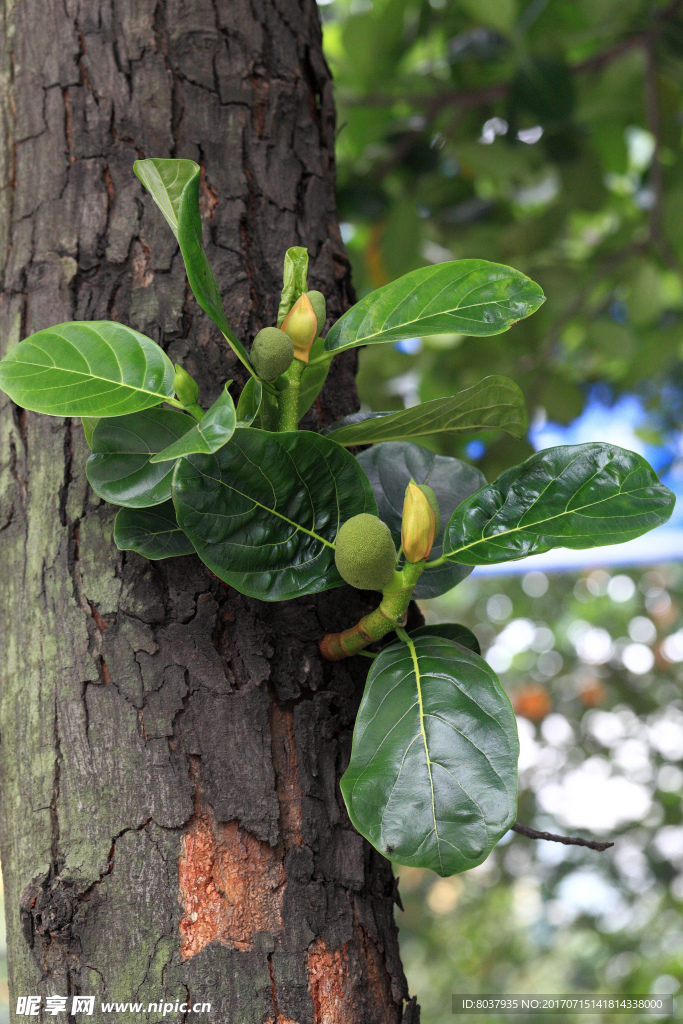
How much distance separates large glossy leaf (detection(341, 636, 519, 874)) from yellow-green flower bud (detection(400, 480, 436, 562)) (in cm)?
8

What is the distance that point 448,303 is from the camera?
501 mm

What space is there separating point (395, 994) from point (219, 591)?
0.30 metres

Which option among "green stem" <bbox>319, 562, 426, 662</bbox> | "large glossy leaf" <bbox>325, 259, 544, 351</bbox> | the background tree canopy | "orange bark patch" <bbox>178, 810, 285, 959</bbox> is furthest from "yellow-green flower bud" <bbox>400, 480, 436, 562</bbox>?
the background tree canopy

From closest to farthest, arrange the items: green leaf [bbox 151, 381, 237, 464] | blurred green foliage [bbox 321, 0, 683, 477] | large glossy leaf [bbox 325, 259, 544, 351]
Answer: green leaf [bbox 151, 381, 237, 464] → large glossy leaf [bbox 325, 259, 544, 351] → blurred green foliage [bbox 321, 0, 683, 477]

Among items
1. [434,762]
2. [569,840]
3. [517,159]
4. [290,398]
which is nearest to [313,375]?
[290,398]

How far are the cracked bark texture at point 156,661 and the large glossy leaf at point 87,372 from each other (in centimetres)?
11

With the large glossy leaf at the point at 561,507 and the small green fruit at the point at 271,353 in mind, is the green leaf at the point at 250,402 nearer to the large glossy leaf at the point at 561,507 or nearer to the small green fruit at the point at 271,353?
the small green fruit at the point at 271,353

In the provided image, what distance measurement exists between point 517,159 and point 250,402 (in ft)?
4.06

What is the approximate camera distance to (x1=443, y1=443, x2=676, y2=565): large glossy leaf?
0.46 metres

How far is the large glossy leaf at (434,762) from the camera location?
0.43 metres

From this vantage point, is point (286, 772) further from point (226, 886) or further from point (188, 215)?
point (188, 215)

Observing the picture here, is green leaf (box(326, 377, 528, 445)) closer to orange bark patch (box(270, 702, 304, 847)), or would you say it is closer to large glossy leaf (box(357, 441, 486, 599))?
large glossy leaf (box(357, 441, 486, 599))

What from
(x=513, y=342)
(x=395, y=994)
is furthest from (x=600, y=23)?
(x=395, y=994)

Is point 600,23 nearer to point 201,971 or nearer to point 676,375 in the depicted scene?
point 676,375
